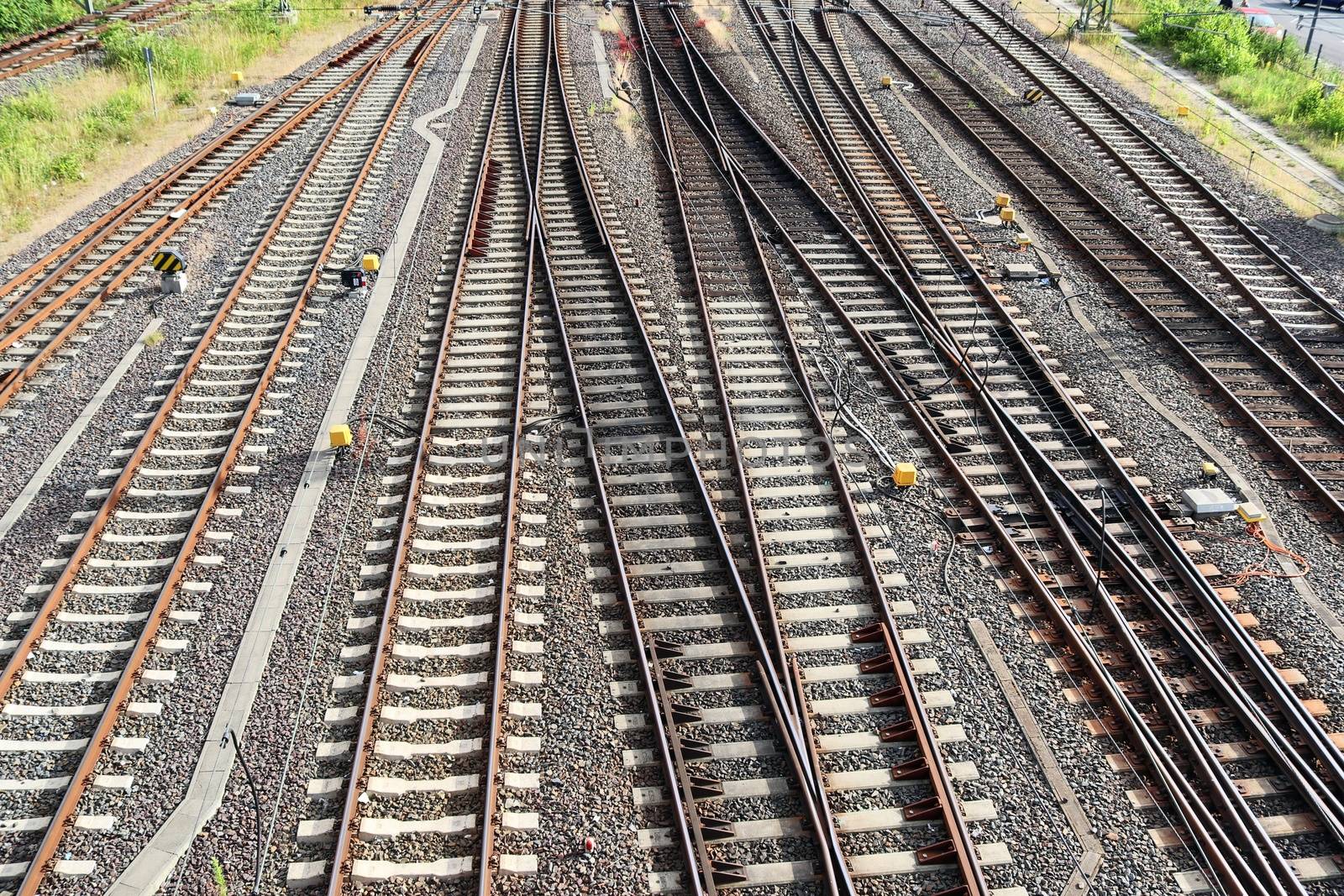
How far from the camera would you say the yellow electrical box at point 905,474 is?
425 inches

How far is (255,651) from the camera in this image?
8.77 meters

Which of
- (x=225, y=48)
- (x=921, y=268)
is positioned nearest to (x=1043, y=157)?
(x=921, y=268)

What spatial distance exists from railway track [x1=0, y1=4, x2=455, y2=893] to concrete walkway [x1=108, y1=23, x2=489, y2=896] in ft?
1.42

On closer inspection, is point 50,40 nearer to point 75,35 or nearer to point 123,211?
point 75,35

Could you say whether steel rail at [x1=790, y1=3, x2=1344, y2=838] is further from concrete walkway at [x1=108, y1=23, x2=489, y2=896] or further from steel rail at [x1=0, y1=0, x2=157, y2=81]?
steel rail at [x1=0, y1=0, x2=157, y2=81]

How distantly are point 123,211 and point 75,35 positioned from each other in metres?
14.3

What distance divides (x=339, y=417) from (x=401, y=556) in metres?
2.86

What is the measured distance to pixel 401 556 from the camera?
9.67 metres

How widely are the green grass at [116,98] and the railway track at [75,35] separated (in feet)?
3.14

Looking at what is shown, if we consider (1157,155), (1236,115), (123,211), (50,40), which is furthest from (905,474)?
(50,40)

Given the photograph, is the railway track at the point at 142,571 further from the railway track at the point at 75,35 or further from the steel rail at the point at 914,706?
the railway track at the point at 75,35

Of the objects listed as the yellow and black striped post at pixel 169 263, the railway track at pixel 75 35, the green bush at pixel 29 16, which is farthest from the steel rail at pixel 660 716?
the green bush at pixel 29 16

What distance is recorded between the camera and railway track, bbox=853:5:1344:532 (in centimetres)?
1148

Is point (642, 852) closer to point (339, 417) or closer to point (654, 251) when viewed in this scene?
point (339, 417)
